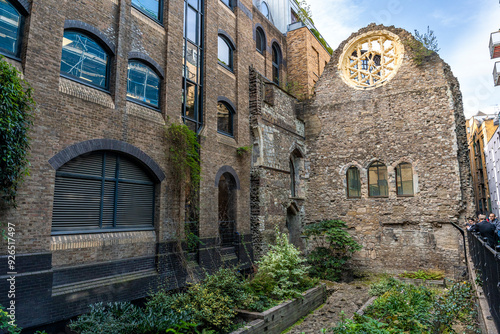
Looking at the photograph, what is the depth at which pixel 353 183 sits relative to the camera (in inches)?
632

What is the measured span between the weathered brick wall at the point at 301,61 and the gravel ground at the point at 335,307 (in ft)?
33.8

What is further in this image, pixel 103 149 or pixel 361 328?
pixel 103 149

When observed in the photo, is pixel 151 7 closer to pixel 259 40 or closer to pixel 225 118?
pixel 225 118

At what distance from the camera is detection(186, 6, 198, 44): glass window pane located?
11.6 meters

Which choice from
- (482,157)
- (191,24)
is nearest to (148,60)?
(191,24)

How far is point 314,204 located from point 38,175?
12.7 metres

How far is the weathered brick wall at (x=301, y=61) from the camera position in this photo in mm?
18594

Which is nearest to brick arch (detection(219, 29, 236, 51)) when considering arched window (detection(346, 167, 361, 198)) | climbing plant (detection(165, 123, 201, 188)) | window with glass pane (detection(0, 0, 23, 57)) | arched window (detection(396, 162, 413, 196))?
climbing plant (detection(165, 123, 201, 188))

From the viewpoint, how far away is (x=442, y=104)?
47.5 ft

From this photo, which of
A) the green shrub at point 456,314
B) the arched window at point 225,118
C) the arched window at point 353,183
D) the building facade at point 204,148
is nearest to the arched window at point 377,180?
the building facade at point 204,148

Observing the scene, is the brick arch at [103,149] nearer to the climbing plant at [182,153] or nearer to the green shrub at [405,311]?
the climbing plant at [182,153]

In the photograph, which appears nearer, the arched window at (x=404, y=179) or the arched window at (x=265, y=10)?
the arched window at (x=404, y=179)

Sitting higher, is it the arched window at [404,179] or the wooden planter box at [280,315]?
the arched window at [404,179]

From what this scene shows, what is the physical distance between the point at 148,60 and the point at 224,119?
4108 millimetres
